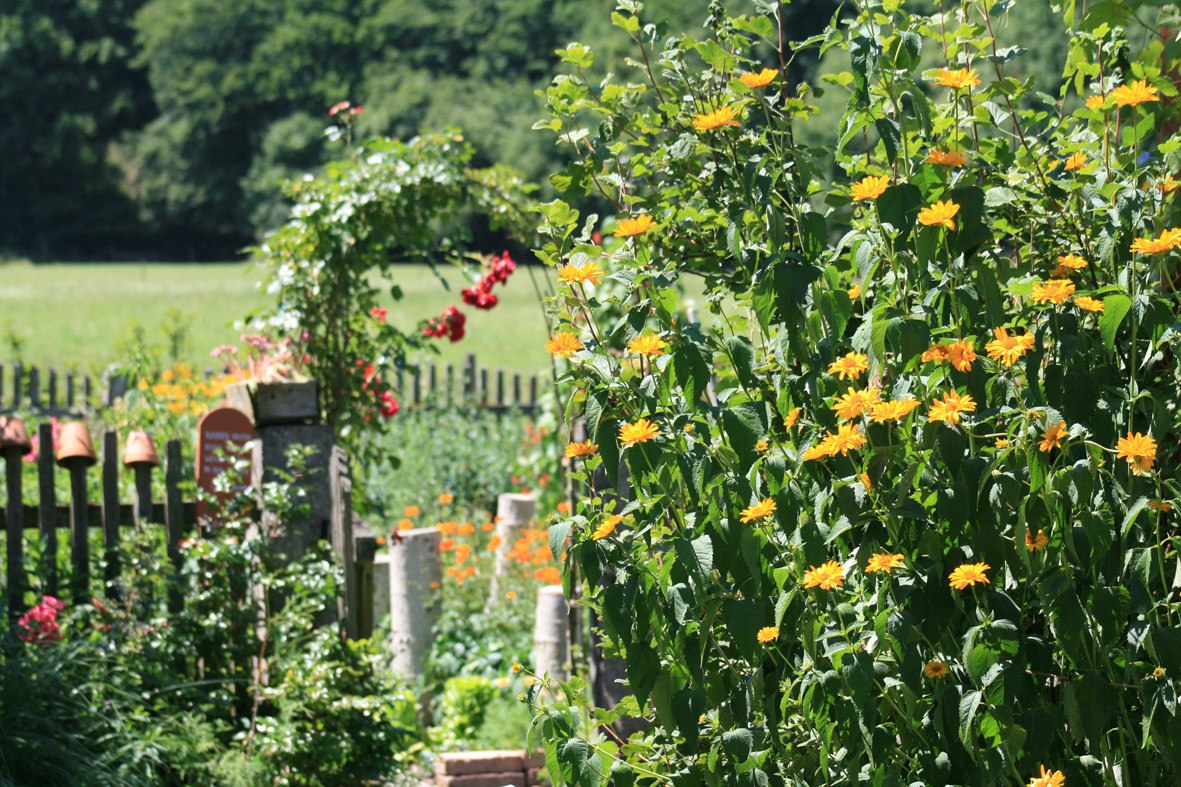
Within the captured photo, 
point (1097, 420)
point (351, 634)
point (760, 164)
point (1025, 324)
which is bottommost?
point (351, 634)

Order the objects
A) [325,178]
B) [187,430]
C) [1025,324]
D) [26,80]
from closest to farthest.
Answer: [1025,324] → [325,178] → [187,430] → [26,80]

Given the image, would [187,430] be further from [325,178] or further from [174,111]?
[174,111]

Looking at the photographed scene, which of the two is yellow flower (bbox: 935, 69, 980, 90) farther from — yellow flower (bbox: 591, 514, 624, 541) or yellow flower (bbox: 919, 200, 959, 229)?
yellow flower (bbox: 591, 514, 624, 541)

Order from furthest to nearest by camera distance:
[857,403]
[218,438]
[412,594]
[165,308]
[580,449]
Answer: [165,308], [412,594], [218,438], [580,449], [857,403]

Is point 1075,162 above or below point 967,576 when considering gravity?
above

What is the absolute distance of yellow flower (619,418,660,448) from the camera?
1.87m

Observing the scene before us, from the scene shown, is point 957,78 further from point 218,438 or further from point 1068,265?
point 218,438

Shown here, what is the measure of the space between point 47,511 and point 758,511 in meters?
3.65

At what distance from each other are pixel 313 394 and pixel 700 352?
3.33 m

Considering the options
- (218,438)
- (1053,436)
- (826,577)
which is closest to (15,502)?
(218,438)

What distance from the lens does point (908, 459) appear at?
1.87 m

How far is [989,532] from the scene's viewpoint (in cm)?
183

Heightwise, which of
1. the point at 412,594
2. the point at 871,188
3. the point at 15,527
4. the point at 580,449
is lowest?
the point at 412,594

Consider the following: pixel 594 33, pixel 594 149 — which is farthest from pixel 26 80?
pixel 594 149
